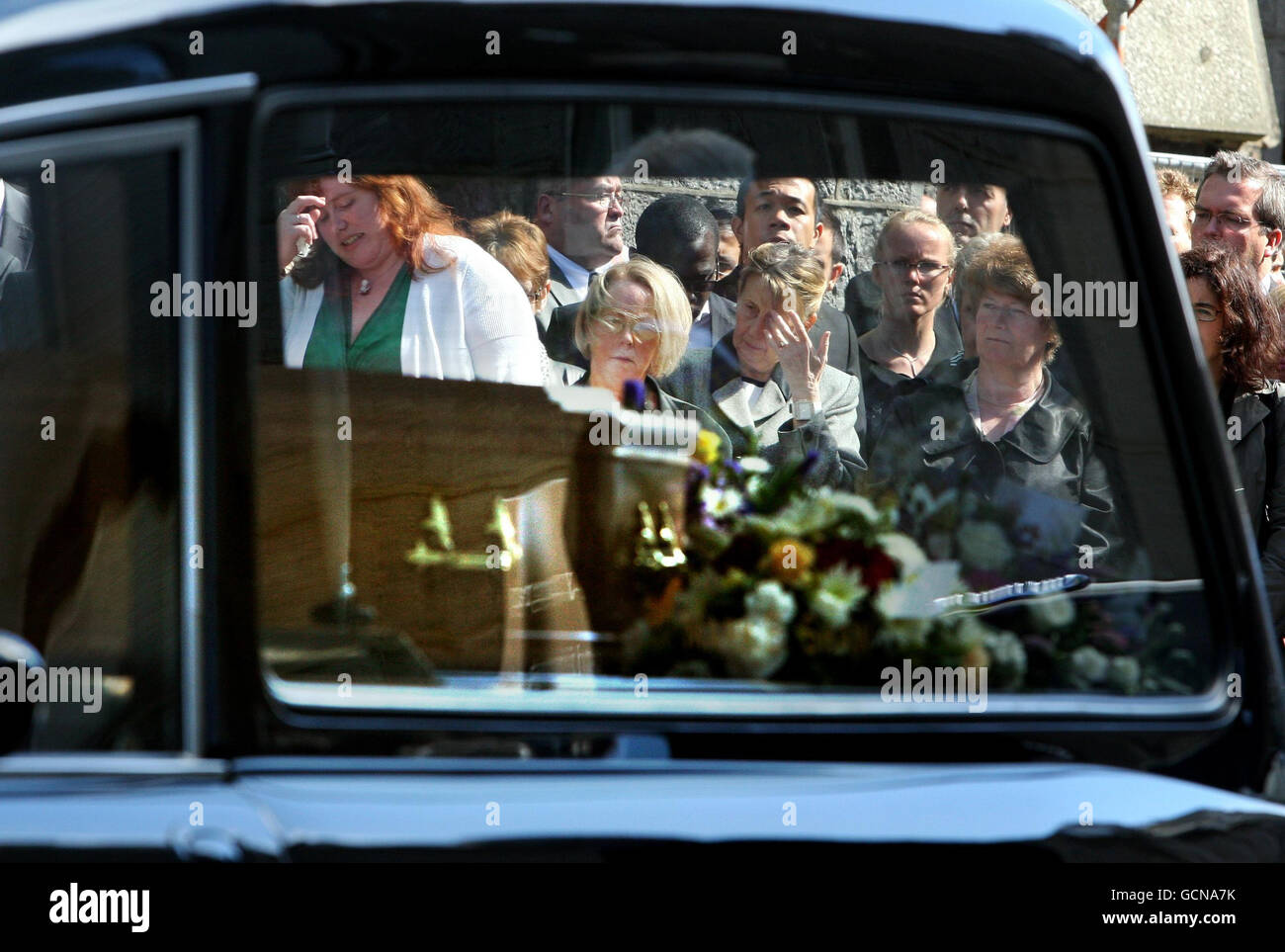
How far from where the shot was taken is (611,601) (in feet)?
5.29

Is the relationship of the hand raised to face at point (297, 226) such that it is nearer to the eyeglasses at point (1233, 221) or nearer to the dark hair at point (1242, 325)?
the dark hair at point (1242, 325)

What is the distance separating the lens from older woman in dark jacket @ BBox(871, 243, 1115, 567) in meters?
1.75

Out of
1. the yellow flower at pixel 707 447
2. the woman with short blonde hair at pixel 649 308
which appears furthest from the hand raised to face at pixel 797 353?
the yellow flower at pixel 707 447

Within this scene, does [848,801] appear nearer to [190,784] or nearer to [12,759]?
[190,784]

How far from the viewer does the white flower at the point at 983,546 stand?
1.66m

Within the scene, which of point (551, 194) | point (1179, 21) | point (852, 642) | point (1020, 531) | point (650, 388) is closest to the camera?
point (852, 642)

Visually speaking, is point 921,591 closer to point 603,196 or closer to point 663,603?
point 663,603

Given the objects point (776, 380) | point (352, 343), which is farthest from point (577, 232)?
point (352, 343)

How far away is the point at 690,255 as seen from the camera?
2508 mm

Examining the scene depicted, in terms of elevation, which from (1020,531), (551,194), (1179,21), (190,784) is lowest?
(190,784)

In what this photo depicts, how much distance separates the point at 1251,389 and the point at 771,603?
2.57m

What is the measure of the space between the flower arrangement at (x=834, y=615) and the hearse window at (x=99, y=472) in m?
0.50
